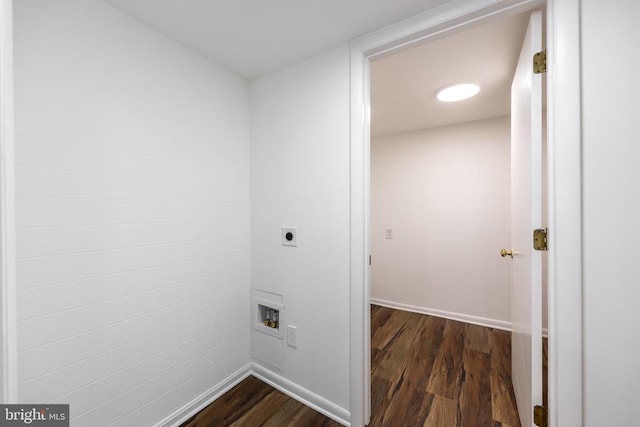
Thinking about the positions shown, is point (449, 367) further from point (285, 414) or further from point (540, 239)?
point (540, 239)

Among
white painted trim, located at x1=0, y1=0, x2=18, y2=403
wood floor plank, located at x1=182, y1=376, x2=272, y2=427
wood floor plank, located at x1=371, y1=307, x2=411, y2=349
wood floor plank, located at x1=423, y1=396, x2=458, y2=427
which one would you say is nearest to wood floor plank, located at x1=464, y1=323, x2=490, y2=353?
wood floor plank, located at x1=371, y1=307, x2=411, y2=349

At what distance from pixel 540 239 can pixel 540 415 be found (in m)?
Result: 0.77

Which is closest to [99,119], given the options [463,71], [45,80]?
[45,80]

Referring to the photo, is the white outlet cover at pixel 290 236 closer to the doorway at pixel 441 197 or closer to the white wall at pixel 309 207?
the white wall at pixel 309 207

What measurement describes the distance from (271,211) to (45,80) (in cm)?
122

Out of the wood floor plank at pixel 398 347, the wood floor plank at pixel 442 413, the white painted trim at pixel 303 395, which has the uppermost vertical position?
the white painted trim at pixel 303 395

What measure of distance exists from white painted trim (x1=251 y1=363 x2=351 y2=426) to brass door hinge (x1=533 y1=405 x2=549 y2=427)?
908 millimetres

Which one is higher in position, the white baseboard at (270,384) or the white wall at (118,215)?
the white wall at (118,215)

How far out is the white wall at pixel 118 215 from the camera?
1005 millimetres

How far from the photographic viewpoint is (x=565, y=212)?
0.97 meters

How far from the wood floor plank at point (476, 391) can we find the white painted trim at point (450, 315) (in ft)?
2.24

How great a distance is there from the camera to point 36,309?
994 millimetres

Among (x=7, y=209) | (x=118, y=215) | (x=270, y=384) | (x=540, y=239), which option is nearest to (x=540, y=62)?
(x=540, y=239)

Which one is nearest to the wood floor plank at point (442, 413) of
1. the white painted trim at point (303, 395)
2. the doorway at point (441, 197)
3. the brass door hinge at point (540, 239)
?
the doorway at point (441, 197)
